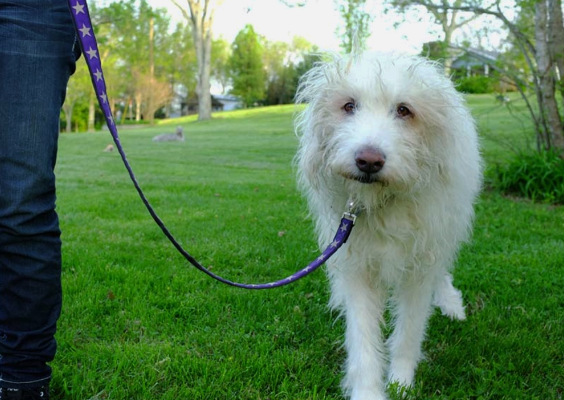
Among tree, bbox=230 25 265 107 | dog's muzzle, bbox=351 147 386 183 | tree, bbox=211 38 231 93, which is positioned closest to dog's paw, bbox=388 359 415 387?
dog's muzzle, bbox=351 147 386 183

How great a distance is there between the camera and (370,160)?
2.34 meters

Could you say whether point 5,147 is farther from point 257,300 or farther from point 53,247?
point 257,300

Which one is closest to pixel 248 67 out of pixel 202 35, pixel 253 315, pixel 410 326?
pixel 202 35

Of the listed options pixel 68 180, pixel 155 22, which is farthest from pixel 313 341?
pixel 155 22

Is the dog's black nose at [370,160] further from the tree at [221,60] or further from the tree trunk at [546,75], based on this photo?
the tree at [221,60]

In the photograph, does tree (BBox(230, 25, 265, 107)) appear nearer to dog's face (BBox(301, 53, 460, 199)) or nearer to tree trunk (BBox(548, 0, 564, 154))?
tree trunk (BBox(548, 0, 564, 154))

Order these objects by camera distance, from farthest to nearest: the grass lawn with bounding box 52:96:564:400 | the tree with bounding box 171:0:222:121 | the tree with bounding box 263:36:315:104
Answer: the tree with bounding box 263:36:315:104, the tree with bounding box 171:0:222:121, the grass lawn with bounding box 52:96:564:400

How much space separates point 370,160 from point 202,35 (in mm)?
40186

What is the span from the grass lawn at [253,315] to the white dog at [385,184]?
9.7 inches

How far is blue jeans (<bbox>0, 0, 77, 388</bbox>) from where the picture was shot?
2.16 meters

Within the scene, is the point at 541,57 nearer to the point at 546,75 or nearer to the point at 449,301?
the point at 546,75

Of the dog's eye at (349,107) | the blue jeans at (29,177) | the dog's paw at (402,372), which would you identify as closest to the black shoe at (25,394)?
the blue jeans at (29,177)

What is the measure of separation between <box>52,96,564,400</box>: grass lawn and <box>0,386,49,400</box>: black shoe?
0.24 meters

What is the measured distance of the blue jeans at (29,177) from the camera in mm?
2156
